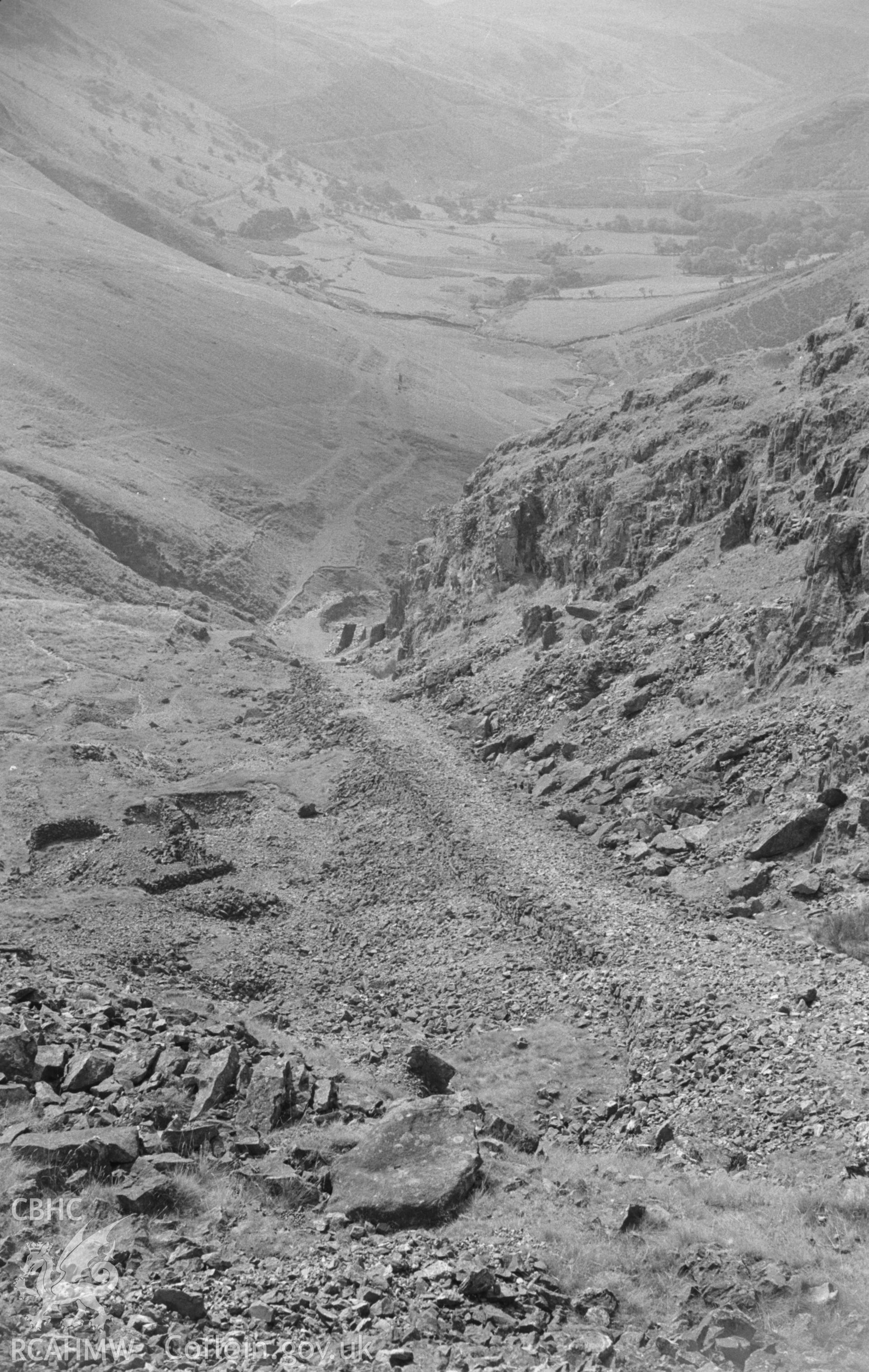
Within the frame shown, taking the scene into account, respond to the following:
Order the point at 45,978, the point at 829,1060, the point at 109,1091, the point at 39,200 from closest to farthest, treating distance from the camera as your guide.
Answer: the point at 109,1091 < the point at 829,1060 < the point at 45,978 < the point at 39,200

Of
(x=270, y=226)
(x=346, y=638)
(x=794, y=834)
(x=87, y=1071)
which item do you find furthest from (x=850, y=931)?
(x=270, y=226)

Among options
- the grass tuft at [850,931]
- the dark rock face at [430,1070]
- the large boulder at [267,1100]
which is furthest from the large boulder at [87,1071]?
the grass tuft at [850,931]

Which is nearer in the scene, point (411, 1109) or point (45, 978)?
point (411, 1109)

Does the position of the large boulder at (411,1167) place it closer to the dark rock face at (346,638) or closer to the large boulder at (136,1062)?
the large boulder at (136,1062)

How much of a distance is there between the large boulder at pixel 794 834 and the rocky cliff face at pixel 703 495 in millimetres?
4982

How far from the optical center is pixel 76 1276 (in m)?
9.37

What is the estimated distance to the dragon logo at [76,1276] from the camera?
355 inches

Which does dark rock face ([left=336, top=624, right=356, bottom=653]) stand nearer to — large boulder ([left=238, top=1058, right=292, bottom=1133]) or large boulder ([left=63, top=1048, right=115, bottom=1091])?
large boulder ([left=238, top=1058, right=292, bottom=1133])

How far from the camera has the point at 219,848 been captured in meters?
26.5

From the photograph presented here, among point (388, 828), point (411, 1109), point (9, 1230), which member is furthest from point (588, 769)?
point (9, 1230)

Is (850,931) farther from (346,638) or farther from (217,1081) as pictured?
(346,638)

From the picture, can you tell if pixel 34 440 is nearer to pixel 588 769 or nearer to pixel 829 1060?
pixel 588 769

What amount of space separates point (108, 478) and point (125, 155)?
139604 mm

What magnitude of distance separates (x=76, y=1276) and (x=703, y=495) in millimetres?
29375
